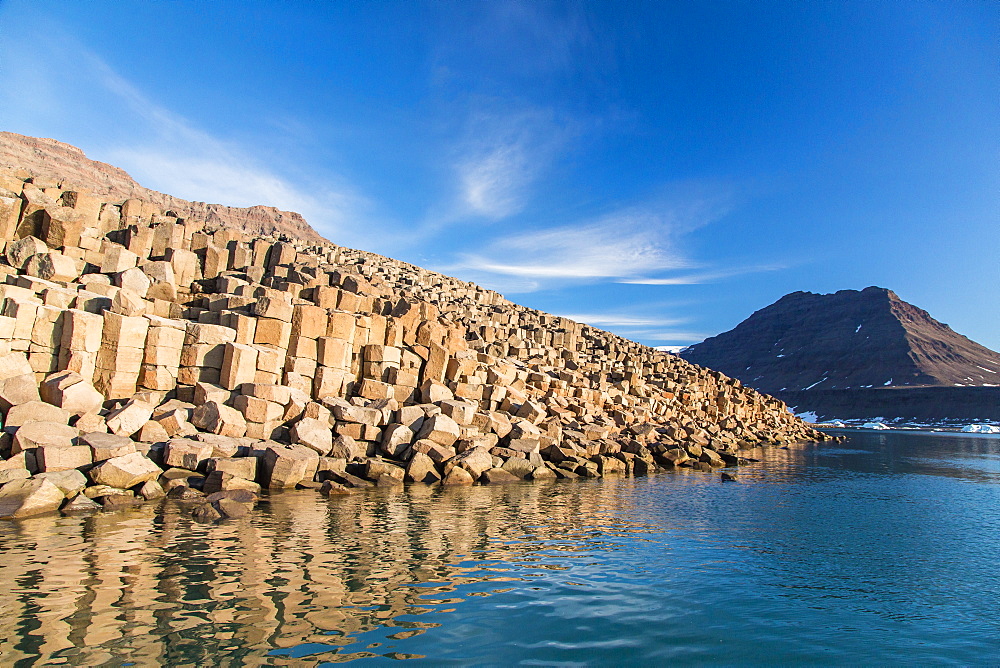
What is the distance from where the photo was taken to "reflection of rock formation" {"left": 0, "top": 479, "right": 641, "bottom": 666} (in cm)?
543

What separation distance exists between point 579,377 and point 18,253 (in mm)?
24773

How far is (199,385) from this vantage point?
15961mm

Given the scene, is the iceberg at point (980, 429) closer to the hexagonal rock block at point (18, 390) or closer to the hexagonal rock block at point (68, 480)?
the hexagonal rock block at point (68, 480)

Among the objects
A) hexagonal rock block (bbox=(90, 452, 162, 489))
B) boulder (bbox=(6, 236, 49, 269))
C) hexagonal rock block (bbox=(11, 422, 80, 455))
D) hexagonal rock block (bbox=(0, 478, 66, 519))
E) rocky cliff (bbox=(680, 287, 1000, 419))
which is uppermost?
rocky cliff (bbox=(680, 287, 1000, 419))

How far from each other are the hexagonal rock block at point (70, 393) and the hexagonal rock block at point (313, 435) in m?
4.74

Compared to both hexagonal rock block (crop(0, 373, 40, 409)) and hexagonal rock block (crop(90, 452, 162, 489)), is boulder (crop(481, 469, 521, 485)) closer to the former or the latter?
hexagonal rock block (crop(90, 452, 162, 489))

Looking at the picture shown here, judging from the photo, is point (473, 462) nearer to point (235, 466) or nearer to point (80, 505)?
point (235, 466)

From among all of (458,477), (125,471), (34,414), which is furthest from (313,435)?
(34,414)

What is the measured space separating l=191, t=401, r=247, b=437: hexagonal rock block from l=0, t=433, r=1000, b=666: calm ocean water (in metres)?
3.33

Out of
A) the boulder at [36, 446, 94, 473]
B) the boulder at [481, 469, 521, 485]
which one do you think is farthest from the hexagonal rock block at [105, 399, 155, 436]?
the boulder at [481, 469, 521, 485]

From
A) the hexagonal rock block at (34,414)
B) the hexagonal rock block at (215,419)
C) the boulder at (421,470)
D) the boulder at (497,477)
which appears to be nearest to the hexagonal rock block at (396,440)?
the boulder at (421,470)

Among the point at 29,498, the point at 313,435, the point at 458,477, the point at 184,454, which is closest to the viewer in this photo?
the point at 29,498

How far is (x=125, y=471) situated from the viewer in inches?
478

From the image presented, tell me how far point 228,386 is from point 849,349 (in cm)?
15559
